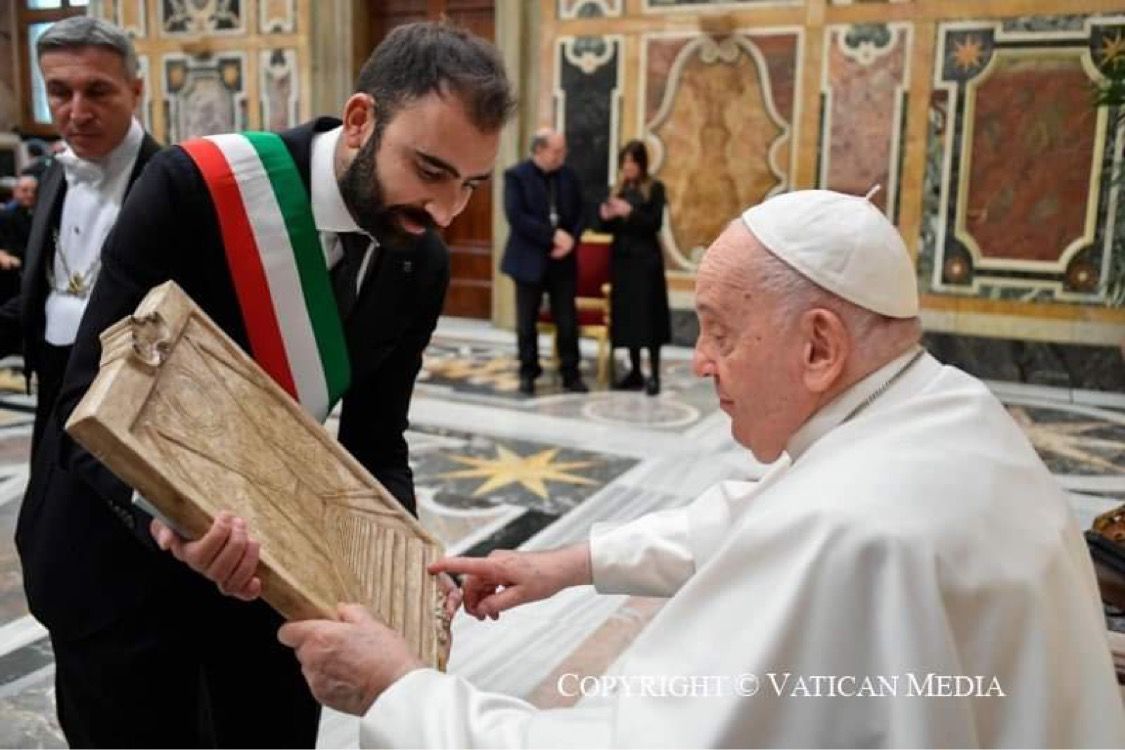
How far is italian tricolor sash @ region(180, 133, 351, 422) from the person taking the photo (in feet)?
5.44

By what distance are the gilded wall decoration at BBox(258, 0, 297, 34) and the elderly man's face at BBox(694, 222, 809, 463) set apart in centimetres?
1002

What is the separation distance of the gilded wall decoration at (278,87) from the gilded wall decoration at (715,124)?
12.3ft

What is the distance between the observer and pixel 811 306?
129 cm

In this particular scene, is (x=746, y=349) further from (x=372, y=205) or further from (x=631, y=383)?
(x=631, y=383)

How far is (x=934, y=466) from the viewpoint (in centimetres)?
120

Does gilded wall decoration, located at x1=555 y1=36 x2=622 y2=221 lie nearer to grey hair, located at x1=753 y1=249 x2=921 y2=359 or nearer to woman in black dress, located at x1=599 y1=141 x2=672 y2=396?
woman in black dress, located at x1=599 y1=141 x2=672 y2=396

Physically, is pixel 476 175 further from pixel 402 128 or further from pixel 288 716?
pixel 288 716

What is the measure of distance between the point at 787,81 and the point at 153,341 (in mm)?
7973

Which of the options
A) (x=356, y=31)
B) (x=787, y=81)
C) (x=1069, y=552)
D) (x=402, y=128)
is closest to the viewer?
(x=1069, y=552)

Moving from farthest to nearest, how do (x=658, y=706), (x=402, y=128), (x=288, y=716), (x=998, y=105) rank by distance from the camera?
(x=998, y=105) < (x=288, y=716) < (x=402, y=128) < (x=658, y=706)

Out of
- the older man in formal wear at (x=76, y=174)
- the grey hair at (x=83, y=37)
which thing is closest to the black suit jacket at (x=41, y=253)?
the older man in formal wear at (x=76, y=174)

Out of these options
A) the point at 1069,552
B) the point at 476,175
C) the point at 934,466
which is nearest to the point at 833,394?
the point at 934,466

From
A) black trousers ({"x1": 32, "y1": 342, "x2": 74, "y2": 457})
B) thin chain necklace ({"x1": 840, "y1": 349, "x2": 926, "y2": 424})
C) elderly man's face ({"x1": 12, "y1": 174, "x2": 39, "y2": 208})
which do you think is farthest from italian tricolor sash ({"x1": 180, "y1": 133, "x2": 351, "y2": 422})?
elderly man's face ({"x1": 12, "y1": 174, "x2": 39, "y2": 208})

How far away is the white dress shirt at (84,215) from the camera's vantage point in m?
2.76
